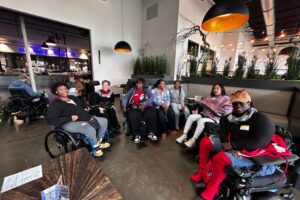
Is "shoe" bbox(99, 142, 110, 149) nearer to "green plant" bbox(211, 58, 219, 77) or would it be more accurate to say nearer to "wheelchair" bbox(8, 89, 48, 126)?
"wheelchair" bbox(8, 89, 48, 126)

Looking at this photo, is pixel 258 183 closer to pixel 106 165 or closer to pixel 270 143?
pixel 270 143

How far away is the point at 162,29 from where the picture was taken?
17.8 feet

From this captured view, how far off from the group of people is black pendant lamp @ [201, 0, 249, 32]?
0.96 meters

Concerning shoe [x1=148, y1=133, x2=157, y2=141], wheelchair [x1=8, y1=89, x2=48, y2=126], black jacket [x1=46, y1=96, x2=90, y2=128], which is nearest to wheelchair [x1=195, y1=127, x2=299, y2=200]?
→ shoe [x1=148, y1=133, x2=157, y2=141]

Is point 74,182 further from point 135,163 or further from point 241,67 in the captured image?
point 241,67

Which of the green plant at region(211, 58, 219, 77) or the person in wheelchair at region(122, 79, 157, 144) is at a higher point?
the green plant at region(211, 58, 219, 77)

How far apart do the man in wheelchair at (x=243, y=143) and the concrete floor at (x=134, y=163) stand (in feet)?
1.21

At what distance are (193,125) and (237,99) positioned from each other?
117 centimetres

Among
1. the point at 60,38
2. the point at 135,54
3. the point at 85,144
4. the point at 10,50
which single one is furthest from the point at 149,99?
the point at 10,50

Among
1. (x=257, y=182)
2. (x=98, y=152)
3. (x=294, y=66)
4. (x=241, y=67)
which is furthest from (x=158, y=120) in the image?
(x=294, y=66)

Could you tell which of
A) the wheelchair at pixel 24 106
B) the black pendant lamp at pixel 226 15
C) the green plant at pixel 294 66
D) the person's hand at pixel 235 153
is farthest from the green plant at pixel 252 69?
the wheelchair at pixel 24 106

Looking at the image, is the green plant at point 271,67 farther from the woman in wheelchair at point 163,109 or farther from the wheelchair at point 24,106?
the wheelchair at point 24,106

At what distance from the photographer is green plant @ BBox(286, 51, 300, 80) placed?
2521 mm

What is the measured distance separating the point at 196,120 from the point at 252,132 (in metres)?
1.12
